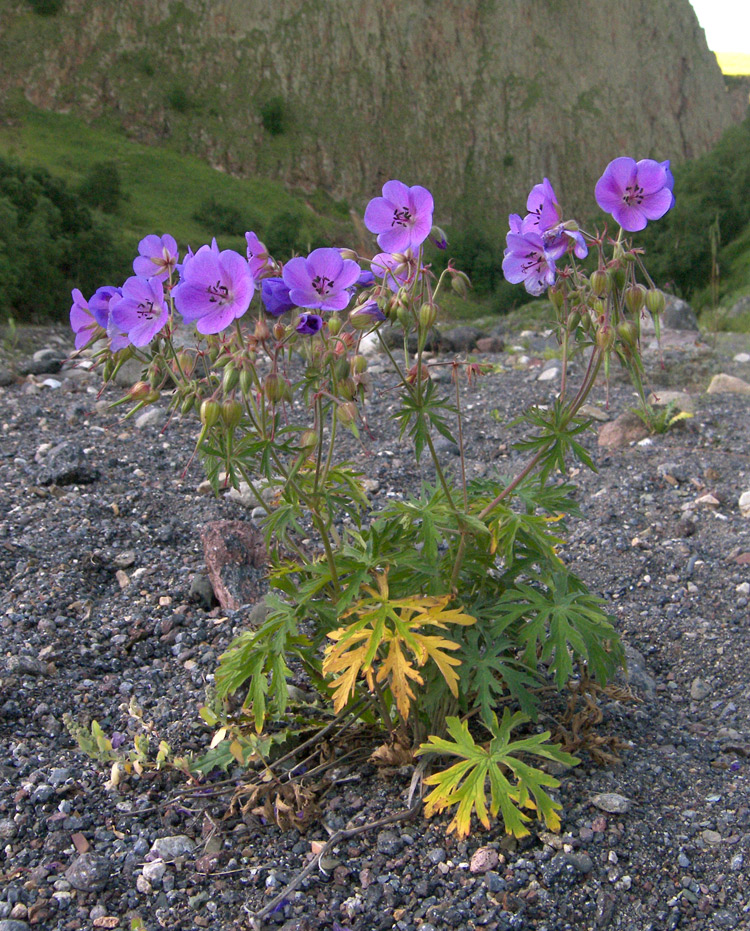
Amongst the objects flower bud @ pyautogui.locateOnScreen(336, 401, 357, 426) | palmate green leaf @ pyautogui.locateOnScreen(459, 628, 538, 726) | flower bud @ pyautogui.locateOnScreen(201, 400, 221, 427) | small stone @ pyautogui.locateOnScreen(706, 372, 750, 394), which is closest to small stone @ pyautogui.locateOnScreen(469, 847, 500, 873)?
palmate green leaf @ pyautogui.locateOnScreen(459, 628, 538, 726)

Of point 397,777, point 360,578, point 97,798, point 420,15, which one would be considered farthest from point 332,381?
point 420,15

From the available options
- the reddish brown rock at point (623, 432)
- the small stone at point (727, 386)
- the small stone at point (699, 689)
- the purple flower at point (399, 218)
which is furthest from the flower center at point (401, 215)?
the small stone at point (727, 386)

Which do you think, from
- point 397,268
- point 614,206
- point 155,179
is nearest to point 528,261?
point 614,206

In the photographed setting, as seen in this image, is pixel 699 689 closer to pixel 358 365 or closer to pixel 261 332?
pixel 358 365

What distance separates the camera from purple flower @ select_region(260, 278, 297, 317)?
1.62 meters

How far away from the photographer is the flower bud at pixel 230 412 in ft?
4.95

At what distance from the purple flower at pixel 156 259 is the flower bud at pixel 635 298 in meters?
1.01

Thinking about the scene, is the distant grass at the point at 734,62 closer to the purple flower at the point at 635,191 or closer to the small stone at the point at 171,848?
the purple flower at the point at 635,191

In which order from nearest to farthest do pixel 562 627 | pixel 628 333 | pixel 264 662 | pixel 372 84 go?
1. pixel 628 333
2. pixel 562 627
3. pixel 264 662
4. pixel 372 84

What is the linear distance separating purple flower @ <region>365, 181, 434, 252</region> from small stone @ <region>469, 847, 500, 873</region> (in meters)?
1.39

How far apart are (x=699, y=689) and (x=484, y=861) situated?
1108 mm

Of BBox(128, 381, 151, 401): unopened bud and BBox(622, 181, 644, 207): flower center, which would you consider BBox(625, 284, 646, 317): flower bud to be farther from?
BBox(128, 381, 151, 401): unopened bud

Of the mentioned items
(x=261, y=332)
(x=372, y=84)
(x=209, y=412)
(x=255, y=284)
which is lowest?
(x=209, y=412)

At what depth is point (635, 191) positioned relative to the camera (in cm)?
163
